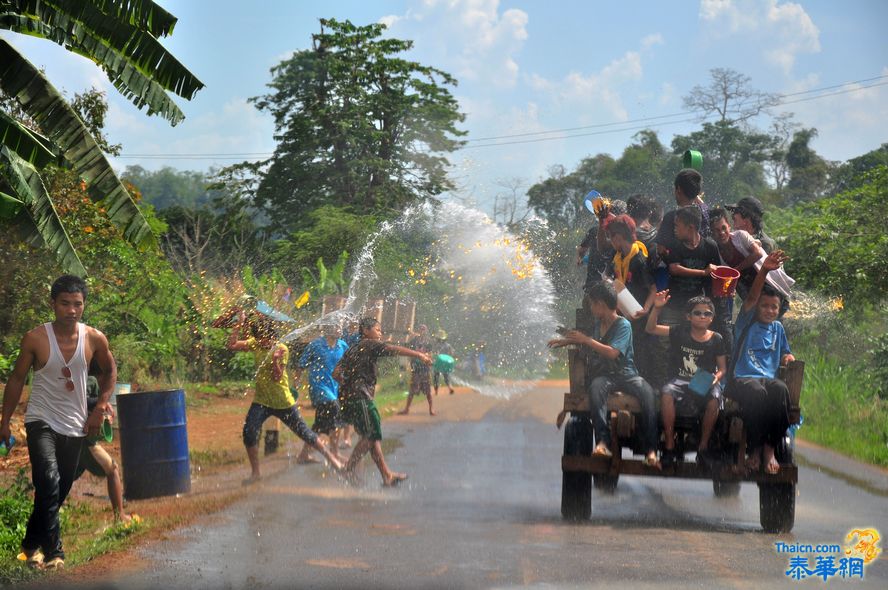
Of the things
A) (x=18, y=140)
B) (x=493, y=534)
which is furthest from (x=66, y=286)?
(x=18, y=140)

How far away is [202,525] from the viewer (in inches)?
349

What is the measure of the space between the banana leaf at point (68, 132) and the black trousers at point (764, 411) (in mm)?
6485

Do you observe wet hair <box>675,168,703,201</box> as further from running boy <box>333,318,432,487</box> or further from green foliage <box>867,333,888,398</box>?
green foliage <box>867,333,888,398</box>

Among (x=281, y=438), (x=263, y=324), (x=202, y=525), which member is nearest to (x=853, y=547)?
(x=202, y=525)

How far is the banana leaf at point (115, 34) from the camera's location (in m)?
11.4

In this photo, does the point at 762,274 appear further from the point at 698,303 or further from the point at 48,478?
the point at 48,478

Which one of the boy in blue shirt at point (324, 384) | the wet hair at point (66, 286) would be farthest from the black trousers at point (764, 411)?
the boy in blue shirt at point (324, 384)

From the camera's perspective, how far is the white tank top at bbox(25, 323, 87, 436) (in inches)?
295

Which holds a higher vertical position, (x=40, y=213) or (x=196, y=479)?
(x=40, y=213)

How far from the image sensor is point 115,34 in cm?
1160

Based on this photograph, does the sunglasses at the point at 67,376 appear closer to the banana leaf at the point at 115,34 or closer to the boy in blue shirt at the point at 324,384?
the boy in blue shirt at the point at 324,384

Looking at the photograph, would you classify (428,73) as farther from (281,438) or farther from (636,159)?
(281,438)

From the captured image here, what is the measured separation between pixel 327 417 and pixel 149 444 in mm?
2554

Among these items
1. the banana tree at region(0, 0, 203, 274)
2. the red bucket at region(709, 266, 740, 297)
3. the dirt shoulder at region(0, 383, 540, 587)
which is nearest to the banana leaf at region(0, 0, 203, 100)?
the banana tree at region(0, 0, 203, 274)
